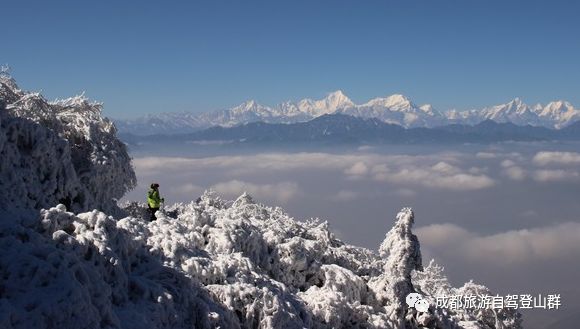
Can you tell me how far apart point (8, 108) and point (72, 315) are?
1658 cm

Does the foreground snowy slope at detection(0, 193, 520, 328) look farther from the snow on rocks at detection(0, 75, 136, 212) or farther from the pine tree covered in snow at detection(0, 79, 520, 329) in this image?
the snow on rocks at detection(0, 75, 136, 212)

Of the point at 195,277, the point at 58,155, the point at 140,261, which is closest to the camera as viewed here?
the point at 140,261

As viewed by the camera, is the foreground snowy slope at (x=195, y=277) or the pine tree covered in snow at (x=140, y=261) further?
the pine tree covered in snow at (x=140, y=261)

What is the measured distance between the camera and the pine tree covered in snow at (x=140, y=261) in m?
11.4

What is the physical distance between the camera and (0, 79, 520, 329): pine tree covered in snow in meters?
11.4

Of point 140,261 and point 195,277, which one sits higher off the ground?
point 140,261

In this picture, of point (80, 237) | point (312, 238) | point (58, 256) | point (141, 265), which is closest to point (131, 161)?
point (312, 238)

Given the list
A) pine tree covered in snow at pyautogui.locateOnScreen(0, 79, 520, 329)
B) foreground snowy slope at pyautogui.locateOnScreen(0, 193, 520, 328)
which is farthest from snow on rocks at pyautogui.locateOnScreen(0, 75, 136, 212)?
foreground snowy slope at pyautogui.locateOnScreen(0, 193, 520, 328)

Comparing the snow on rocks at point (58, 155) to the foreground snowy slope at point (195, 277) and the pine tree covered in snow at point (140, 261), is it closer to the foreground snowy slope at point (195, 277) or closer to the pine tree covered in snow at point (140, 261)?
the pine tree covered in snow at point (140, 261)

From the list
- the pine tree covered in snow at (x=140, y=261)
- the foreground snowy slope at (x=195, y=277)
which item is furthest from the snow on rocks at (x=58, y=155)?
the foreground snowy slope at (x=195, y=277)

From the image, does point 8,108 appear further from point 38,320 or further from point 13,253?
point 38,320

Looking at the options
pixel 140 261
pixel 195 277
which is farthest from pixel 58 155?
pixel 195 277

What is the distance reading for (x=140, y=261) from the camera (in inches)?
641

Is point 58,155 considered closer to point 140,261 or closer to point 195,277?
point 140,261
